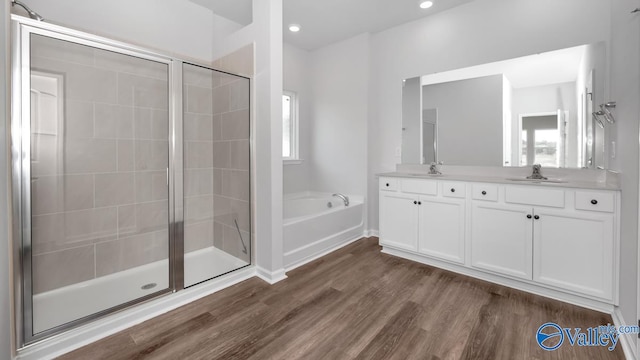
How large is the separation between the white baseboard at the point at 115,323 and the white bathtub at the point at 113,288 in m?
0.08

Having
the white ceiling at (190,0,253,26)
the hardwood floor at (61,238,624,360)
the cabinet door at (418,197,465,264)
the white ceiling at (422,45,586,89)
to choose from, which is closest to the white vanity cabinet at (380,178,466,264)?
the cabinet door at (418,197,465,264)

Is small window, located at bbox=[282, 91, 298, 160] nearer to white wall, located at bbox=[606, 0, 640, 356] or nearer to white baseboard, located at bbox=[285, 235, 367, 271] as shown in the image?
white baseboard, located at bbox=[285, 235, 367, 271]

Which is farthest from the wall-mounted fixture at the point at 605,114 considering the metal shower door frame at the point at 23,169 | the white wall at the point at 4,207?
the white wall at the point at 4,207

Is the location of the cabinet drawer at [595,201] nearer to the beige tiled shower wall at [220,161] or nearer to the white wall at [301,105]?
the beige tiled shower wall at [220,161]

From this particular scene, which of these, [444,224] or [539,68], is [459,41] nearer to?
[539,68]

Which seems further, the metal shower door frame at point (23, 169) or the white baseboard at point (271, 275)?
the white baseboard at point (271, 275)

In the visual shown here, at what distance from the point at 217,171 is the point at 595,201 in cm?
298

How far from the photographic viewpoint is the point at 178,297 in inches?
82.7

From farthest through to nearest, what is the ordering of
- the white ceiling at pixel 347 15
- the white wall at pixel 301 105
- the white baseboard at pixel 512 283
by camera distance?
the white wall at pixel 301 105 → the white ceiling at pixel 347 15 → the white baseboard at pixel 512 283

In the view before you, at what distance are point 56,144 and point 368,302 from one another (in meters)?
2.38

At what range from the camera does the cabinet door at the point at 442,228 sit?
2613 millimetres

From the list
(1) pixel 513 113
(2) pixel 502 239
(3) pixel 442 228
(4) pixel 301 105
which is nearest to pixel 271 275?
(3) pixel 442 228

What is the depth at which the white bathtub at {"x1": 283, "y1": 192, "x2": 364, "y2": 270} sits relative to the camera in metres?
2.80

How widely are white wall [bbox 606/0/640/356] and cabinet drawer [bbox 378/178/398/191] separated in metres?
1.66
